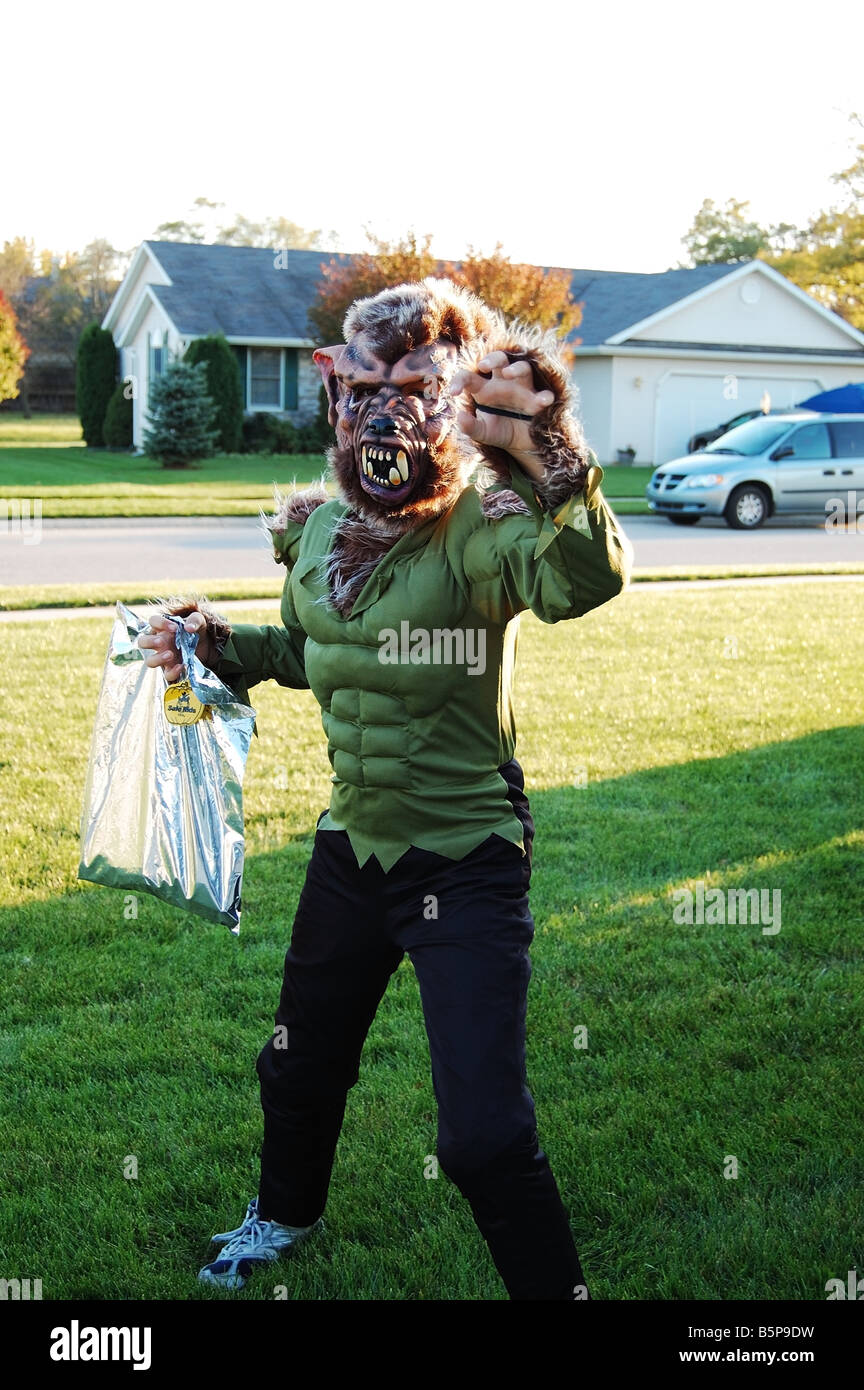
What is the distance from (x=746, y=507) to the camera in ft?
66.0

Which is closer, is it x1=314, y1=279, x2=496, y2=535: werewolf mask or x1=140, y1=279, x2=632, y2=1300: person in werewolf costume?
x1=140, y1=279, x2=632, y2=1300: person in werewolf costume

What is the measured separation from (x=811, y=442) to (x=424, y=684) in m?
19.3

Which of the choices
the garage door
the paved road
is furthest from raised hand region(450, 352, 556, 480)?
the garage door

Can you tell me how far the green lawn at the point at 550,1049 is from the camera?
10.1 ft

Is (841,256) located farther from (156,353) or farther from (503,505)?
(503,505)

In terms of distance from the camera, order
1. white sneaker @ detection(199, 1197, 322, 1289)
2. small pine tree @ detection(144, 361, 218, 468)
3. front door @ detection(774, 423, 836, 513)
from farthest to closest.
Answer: small pine tree @ detection(144, 361, 218, 468), front door @ detection(774, 423, 836, 513), white sneaker @ detection(199, 1197, 322, 1289)

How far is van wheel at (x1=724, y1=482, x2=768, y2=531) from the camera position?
65.6 feet

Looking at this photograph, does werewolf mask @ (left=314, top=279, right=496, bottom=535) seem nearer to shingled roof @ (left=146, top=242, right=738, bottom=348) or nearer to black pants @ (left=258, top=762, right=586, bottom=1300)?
black pants @ (left=258, top=762, right=586, bottom=1300)

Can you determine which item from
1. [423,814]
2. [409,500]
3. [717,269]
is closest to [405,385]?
[409,500]

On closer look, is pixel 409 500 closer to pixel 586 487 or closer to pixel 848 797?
pixel 586 487

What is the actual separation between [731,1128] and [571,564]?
1957mm

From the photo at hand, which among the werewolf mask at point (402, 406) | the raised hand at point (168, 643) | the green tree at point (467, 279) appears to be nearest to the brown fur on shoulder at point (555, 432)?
the werewolf mask at point (402, 406)

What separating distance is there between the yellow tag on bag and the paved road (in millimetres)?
9049

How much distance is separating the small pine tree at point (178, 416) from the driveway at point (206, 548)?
9508 millimetres
